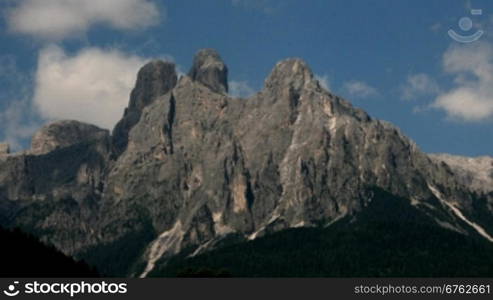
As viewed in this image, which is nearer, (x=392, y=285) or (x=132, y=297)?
(x=132, y=297)

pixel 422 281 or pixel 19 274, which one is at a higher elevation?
pixel 19 274

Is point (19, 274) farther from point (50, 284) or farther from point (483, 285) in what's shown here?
point (483, 285)

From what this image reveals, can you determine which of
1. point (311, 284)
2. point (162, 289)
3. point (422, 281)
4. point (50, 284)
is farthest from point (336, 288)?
→ point (50, 284)

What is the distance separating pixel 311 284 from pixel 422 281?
1259cm

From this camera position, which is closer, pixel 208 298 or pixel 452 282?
pixel 208 298

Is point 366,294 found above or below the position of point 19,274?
below

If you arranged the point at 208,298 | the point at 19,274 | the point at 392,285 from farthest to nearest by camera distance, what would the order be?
the point at 19,274 → the point at 392,285 → the point at 208,298

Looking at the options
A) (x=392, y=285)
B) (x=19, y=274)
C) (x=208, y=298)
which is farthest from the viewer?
(x=19, y=274)

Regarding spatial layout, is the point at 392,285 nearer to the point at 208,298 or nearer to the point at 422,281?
the point at 422,281

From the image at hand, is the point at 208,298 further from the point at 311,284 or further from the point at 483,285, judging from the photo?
the point at 483,285

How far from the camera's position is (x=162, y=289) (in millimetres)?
116812

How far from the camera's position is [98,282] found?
115312 mm

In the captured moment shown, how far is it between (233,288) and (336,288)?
10690 millimetres

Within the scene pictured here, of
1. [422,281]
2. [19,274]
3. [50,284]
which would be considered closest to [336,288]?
[422,281]
